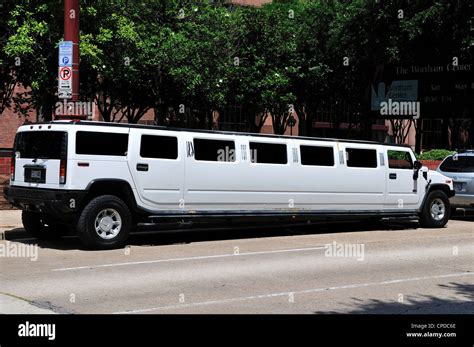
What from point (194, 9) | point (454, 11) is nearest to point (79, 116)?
point (194, 9)

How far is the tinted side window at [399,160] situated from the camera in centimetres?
1550

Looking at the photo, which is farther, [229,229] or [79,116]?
[229,229]

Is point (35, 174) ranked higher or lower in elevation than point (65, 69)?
lower

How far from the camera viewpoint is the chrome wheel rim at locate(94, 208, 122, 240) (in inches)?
453

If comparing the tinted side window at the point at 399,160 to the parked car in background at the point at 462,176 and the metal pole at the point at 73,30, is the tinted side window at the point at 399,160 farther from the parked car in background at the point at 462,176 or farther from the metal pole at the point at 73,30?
the metal pole at the point at 73,30

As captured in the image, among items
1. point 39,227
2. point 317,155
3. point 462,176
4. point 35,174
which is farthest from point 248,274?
point 462,176

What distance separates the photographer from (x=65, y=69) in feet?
45.7

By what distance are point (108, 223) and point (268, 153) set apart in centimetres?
385

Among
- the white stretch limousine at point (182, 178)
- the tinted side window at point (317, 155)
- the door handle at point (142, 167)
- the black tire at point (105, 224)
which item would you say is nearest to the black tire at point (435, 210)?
the white stretch limousine at point (182, 178)

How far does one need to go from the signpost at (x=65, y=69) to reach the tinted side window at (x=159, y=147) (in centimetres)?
286

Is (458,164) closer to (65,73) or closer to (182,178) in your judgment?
(182,178)
